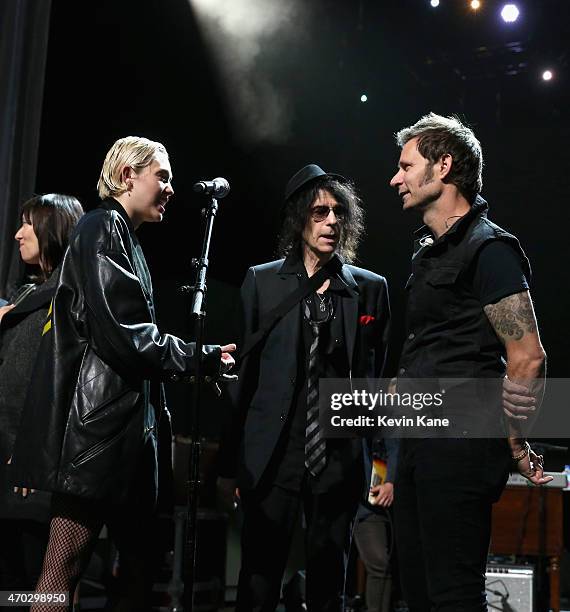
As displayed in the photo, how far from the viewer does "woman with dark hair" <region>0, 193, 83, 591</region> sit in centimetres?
273

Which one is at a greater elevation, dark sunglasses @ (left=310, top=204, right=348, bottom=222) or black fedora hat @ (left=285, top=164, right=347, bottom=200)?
black fedora hat @ (left=285, top=164, right=347, bottom=200)

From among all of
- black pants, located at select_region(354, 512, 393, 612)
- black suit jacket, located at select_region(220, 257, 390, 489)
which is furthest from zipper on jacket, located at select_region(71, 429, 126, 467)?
black pants, located at select_region(354, 512, 393, 612)

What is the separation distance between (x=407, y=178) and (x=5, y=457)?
1.72 meters

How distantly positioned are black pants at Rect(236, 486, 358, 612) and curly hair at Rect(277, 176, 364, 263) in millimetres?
985

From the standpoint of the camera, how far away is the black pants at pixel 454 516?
191 centimetres

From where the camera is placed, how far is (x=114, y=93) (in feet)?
16.0

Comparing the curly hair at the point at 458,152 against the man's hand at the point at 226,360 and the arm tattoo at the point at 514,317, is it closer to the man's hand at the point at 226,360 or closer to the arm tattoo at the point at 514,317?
the arm tattoo at the point at 514,317

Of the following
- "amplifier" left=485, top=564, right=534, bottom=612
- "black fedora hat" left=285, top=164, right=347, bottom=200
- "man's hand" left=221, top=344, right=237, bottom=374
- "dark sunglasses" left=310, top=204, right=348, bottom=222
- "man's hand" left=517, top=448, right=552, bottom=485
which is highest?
"black fedora hat" left=285, top=164, right=347, bottom=200

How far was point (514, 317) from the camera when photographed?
1.96 meters

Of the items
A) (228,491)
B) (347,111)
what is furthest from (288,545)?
(347,111)

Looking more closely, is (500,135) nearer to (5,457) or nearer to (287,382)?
(287,382)

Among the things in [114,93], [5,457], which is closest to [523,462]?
[5,457]

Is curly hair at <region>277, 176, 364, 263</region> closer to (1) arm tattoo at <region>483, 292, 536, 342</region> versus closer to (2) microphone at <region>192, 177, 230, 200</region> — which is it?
(2) microphone at <region>192, 177, 230, 200</region>

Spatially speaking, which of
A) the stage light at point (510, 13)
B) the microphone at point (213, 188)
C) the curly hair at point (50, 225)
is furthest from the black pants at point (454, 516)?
the stage light at point (510, 13)
